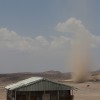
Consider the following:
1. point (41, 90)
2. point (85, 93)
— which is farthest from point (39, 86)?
point (85, 93)

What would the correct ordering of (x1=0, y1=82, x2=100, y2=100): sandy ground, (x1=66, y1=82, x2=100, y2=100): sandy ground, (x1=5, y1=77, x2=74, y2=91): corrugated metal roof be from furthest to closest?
(x1=0, y1=82, x2=100, y2=100): sandy ground → (x1=66, y1=82, x2=100, y2=100): sandy ground → (x1=5, y1=77, x2=74, y2=91): corrugated metal roof

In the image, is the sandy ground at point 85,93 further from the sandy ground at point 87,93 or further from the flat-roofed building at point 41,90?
the flat-roofed building at point 41,90

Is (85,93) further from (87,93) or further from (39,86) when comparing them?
(39,86)

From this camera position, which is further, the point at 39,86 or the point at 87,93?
the point at 87,93

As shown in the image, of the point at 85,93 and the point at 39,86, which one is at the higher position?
the point at 39,86

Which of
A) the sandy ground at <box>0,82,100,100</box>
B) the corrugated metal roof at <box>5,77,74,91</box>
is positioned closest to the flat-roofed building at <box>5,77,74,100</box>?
the corrugated metal roof at <box>5,77,74,91</box>

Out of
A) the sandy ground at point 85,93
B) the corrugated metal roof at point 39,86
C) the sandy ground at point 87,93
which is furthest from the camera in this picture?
the sandy ground at point 85,93

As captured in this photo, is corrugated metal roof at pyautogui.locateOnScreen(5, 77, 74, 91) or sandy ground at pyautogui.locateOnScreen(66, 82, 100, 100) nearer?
corrugated metal roof at pyautogui.locateOnScreen(5, 77, 74, 91)

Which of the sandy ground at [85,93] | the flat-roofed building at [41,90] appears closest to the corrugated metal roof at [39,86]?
the flat-roofed building at [41,90]

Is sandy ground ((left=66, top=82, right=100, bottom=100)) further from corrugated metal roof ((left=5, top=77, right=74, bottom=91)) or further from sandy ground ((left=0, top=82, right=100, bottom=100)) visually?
corrugated metal roof ((left=5, top=77, right=74, bottom=91))

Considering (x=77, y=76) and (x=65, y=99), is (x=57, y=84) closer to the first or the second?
(x=65, y=99)

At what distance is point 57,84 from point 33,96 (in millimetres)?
2926

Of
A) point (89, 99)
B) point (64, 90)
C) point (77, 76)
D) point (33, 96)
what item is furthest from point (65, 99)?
A: point (77, 76)

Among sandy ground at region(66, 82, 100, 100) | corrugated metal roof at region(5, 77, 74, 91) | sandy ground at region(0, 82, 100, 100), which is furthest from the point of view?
sandy ground at region(0, 82, 100, 100)
